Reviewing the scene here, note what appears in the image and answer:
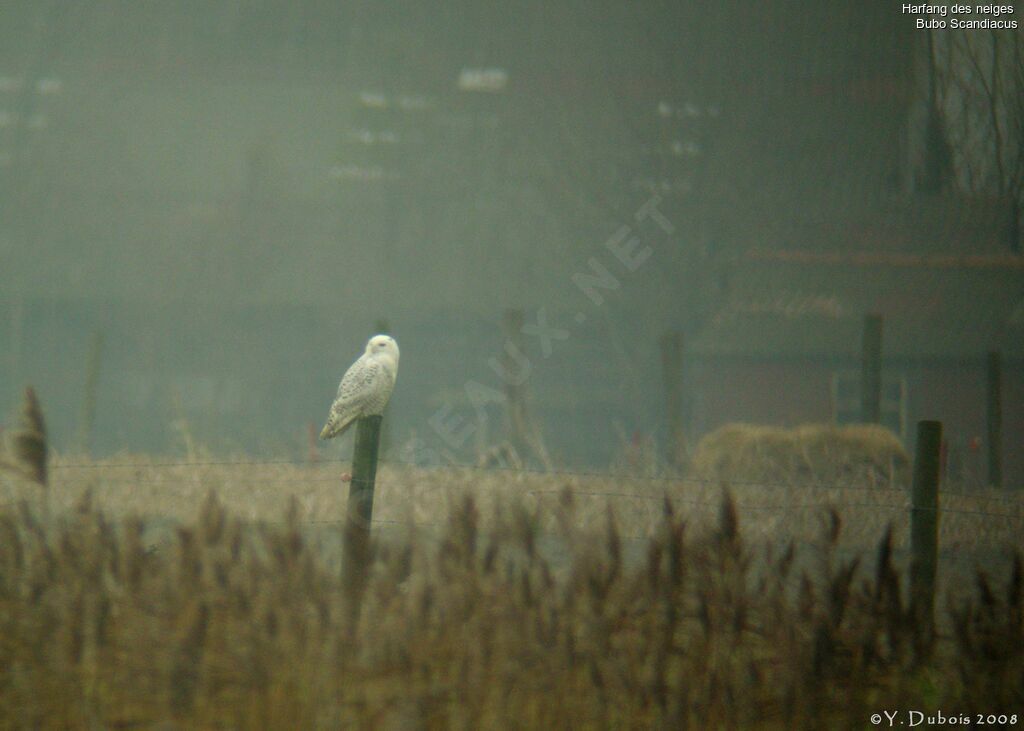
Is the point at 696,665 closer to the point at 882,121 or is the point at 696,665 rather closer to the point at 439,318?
the point at 882,121

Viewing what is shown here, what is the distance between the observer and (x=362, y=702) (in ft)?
10.0

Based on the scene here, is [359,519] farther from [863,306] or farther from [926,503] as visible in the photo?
[863,306]

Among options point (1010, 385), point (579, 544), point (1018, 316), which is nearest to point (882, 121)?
point (1018, 316)

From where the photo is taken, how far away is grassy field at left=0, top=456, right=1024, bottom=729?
309 centimetres

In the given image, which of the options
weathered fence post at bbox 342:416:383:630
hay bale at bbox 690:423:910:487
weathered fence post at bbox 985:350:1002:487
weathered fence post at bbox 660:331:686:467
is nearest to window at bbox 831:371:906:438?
weathered fence post at bbox 985:350:1002:487

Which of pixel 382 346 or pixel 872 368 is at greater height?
pixel 872 368

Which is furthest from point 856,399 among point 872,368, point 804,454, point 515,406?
point 515,406

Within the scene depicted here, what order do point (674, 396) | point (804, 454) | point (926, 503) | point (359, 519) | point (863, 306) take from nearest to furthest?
1. point (359, 519)
2. point (926, 503)
3. point (804, 454)
4. point (674, 396)
5. point (863, 306)

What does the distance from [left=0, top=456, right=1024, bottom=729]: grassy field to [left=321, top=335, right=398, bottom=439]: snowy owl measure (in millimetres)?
1860

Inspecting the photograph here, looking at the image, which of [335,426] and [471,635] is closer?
[471,635]

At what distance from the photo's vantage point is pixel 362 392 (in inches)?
209

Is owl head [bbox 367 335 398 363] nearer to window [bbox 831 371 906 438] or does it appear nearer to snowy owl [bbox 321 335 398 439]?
snowy owl [bbox 321 335 398 439]

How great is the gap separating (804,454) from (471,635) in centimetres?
906

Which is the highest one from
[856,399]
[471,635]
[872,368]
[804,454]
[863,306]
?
[863,306]
